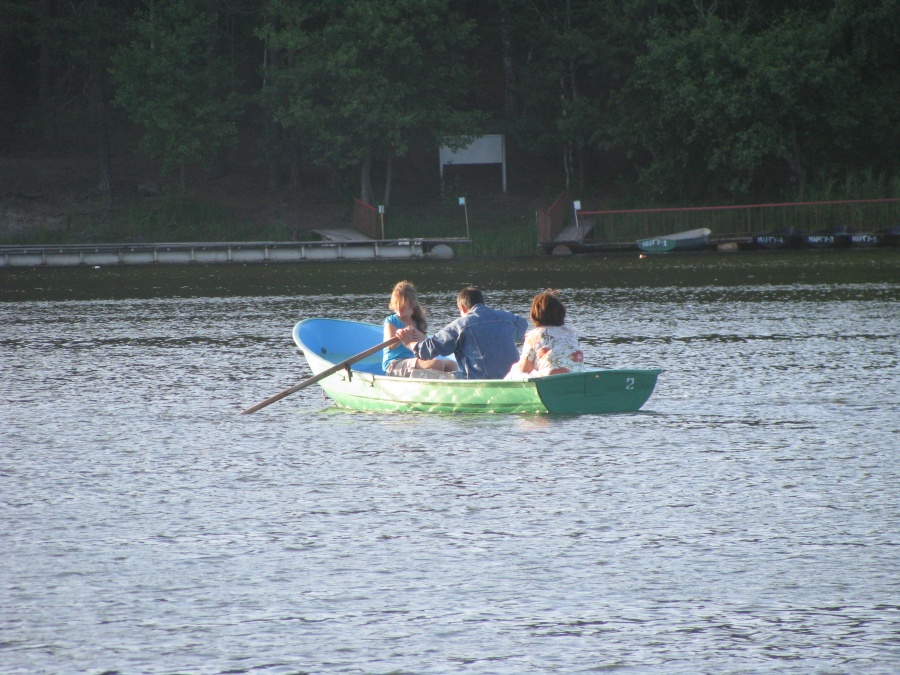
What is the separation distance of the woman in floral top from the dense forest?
37742mm

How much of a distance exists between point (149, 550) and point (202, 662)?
1.99m

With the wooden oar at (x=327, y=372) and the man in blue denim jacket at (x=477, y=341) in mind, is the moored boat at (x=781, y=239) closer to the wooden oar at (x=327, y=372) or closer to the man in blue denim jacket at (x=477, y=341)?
the wooden oar at (x=327, y=372)

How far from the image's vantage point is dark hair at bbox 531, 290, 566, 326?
11484mm

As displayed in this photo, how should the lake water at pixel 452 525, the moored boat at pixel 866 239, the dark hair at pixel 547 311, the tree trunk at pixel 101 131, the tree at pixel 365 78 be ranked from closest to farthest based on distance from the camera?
the lake water at pixel 452 525 < the dark hair at pixel 547 311 < the moored boat at pixel 866 239 < the tree at pixel 365 78 < the tree trunk at pixel 101 131

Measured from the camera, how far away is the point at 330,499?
855cm

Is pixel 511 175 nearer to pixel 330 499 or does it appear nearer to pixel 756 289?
pixel 756 289

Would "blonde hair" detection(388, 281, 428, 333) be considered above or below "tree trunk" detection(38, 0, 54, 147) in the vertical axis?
below

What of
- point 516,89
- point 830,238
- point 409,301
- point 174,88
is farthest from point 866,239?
point 409,301

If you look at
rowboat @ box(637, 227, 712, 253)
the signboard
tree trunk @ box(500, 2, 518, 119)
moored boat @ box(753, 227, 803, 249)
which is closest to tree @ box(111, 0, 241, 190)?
the signboard

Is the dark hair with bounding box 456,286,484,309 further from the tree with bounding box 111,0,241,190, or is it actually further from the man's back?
the tree with bounding box 111,0,241,190

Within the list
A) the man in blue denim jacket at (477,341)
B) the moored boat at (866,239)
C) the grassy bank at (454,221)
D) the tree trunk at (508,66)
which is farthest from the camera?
the tree trunk at (508,66)

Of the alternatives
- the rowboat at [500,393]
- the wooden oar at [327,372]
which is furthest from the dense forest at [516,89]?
the rowboat at [500,393]

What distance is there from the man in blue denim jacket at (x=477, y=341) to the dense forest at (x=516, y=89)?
1474 inches

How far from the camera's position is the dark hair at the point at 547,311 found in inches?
452
